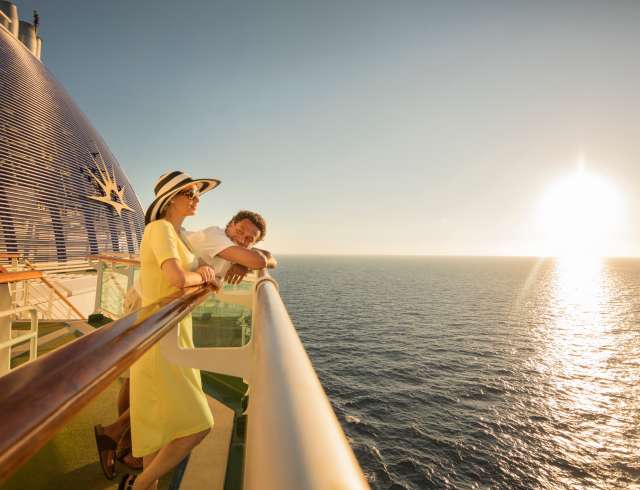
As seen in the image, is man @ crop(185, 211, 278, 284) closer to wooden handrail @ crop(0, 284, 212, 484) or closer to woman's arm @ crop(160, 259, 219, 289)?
woman's arm @ crop(160, 259, 219, 289)

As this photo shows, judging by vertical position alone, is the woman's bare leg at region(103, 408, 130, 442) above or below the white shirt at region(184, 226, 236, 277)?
below

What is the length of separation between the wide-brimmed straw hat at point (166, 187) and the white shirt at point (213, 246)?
344 mm

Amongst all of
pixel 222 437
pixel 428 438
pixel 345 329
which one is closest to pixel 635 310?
pixel 345 329

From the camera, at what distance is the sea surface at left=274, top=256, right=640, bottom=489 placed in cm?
1670

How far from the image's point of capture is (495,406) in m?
22.7

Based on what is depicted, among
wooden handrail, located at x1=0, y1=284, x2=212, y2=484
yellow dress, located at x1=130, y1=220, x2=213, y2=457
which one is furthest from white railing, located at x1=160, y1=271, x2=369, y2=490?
yellow dress, located at x1=130, y1=220, x2=213, y2=457

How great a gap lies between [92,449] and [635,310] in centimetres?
9018

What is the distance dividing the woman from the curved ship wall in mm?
26647

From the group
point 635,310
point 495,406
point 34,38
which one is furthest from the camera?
point 635,310

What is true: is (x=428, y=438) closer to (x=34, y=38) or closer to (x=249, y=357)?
(x=249, y=357)

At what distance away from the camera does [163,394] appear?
189cm

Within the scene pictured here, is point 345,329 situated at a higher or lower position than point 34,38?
lower

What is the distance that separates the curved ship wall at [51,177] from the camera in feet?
79.3

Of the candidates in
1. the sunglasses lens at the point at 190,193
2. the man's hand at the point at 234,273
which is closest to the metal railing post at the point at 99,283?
the man's hand at the point at 234,273
